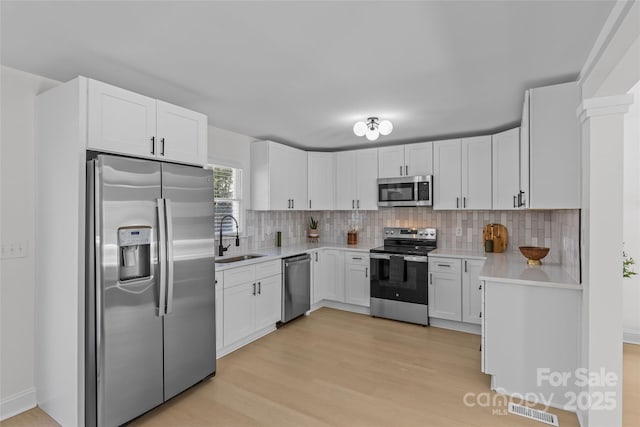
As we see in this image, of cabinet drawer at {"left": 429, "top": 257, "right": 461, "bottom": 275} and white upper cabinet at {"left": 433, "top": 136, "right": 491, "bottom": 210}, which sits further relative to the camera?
white upper cabinet at {"left": 433, "top": 136, "right": 491, "bottom": 210}

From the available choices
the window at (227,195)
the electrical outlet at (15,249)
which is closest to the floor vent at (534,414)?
the window at (227,195)

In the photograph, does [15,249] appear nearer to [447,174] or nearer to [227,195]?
[227,195]

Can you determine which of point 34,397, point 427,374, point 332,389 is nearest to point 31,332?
point 34,397

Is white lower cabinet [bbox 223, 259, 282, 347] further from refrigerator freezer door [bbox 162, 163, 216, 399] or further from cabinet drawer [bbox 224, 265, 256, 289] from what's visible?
refrigerator freezer door [bbox 162, 163, 216, 399]

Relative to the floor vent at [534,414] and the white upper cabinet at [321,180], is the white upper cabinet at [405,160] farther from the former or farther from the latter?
the floor vent at [534,414]

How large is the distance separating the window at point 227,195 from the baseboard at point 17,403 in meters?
2.05

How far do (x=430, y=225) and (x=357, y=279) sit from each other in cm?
126

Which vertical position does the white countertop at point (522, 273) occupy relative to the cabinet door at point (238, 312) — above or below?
above

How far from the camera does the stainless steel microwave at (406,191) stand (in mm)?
4352

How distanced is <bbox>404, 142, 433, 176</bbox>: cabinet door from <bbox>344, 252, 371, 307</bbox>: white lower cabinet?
130 cm

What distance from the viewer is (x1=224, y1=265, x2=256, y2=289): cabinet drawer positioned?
10.6 feet

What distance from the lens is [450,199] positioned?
4277mm

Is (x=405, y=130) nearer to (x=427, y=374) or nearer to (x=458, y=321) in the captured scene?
(x=458, y=321)

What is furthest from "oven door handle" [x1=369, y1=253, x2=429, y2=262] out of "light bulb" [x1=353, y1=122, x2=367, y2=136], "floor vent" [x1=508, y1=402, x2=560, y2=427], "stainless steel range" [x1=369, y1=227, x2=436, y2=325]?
"floor vent" [x1=508, y1=402, x2=560, y2=427]
